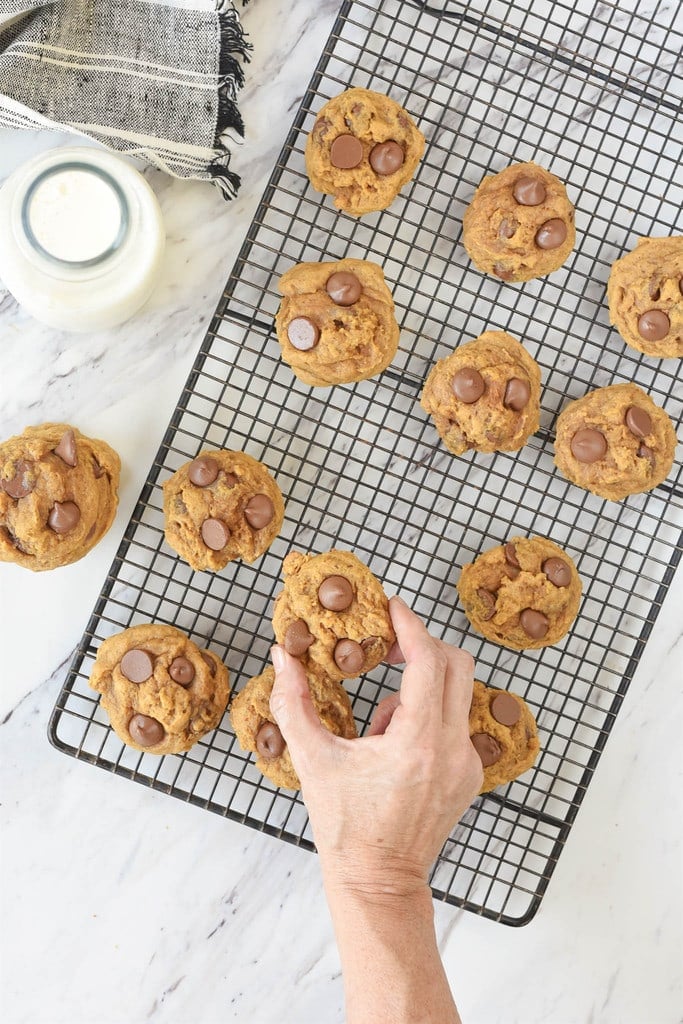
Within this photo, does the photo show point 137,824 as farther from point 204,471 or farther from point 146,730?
point 204,471

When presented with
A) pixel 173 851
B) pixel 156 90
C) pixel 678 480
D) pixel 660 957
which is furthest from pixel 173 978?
pixel 156 90

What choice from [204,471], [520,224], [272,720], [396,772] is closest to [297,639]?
[272,720]

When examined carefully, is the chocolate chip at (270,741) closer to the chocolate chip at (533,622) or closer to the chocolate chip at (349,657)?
the chocolate chip at (349,657)

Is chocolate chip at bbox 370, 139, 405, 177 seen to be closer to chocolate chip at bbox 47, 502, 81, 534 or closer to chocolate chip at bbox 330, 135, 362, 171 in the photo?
chocolate chip at bbox 330, 135, 362, 171

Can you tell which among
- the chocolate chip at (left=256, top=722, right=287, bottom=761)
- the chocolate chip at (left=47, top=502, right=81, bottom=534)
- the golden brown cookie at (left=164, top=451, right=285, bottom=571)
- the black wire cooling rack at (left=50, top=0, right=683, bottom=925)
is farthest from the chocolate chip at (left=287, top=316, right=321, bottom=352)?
the chocolate chip at (left=256, top=722, right=287, bottom=761)

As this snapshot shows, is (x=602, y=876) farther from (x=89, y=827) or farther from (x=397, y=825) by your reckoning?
(x=89, y=827)
